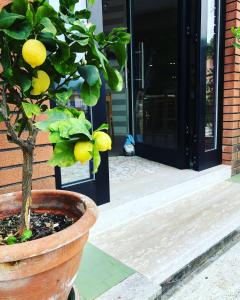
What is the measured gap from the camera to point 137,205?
91.4 inches

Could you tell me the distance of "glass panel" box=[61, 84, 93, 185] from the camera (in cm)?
205

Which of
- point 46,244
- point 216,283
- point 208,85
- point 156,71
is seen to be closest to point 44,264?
point 46,244

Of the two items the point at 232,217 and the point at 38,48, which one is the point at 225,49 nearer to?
the point at 232,217

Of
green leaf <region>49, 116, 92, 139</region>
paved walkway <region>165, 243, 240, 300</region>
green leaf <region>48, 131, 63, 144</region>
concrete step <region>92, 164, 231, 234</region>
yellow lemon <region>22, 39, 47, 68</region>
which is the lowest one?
paved walkway <region>165, 243, 240, 300</region>

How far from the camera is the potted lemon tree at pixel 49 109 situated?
0.85 meters

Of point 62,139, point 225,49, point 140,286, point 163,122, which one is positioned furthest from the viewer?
point 163,122

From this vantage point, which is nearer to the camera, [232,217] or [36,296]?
[36,296]

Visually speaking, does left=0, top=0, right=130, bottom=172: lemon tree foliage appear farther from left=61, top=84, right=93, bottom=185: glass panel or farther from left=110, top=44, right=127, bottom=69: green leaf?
left=61, top=84, right=93, bottom=185: glass panel

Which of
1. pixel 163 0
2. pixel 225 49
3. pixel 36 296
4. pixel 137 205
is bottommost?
pixel 137 205

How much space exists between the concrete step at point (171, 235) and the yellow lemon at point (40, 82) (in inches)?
43.5

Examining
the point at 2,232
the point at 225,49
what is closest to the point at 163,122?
the point at 225,49

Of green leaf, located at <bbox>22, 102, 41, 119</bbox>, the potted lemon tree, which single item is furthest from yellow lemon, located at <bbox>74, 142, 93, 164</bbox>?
green leaf, located at <bbox>22, 102, 41, 119</bbox>

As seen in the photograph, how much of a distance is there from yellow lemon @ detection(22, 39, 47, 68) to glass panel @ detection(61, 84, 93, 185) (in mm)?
1160

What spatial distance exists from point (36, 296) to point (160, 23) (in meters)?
3.30
